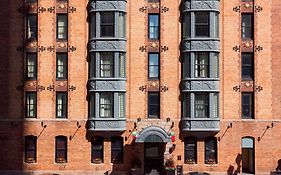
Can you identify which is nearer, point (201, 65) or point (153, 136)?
point (153, 136)

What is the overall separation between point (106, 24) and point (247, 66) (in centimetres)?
1267

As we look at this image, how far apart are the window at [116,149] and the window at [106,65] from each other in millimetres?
5605

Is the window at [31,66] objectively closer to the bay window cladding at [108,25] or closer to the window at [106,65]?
the bay window cladding at [108,25]

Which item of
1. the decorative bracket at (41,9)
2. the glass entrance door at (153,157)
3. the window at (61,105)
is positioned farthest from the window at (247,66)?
the decorative bracket at (41,9)

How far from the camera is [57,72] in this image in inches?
1623

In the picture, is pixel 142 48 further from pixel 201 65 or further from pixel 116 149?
pixel 116 149

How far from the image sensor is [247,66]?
40750 mm

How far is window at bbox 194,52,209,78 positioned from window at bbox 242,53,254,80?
331cm

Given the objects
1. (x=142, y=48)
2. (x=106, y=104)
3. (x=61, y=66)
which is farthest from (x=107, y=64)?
(x=61, y=66)

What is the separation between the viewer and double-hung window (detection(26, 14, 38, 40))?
136ft

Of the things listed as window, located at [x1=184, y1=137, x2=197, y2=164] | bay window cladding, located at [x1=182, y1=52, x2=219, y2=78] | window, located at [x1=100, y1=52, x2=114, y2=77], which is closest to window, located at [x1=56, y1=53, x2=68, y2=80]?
window, located at [x1=100, y1=52, x2=114, y2=77]

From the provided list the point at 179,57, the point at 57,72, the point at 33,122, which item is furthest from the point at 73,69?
the point at 179,57

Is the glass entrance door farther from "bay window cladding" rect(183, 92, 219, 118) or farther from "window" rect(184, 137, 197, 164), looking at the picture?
"bay window cladding" rect(183, 92, 219, 118)

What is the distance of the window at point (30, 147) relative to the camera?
134 ft
